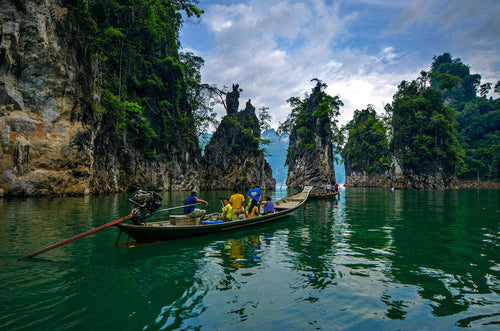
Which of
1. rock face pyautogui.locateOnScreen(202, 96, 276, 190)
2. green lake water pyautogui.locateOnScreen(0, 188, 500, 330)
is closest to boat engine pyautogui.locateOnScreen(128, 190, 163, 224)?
green lake water pyautogui.locateOnScreen(0, 188, 500, 330)

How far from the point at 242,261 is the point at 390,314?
125 inches

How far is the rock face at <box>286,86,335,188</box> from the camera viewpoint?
5319 centimetres

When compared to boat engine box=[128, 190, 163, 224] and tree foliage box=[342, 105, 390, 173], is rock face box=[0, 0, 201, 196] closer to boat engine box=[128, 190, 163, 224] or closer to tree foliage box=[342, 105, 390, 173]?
boat engine box=[128, 190, 163, 224]

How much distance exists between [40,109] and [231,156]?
3271cm

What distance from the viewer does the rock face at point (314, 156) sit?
53.2 meters

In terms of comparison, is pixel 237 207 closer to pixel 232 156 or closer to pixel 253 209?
pixel 253 209

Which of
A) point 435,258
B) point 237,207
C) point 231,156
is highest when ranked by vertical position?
point 231,156

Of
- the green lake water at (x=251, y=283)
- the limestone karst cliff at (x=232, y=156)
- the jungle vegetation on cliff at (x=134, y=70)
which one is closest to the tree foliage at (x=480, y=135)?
the limestone karst cliff at (x=232, y=156)

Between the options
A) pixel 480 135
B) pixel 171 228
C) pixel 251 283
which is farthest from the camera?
pixel 480 135

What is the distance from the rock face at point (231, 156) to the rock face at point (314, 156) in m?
11.4

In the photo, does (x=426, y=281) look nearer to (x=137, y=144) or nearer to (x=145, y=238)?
(x=145, y=238)

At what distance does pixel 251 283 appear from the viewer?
4629 mm

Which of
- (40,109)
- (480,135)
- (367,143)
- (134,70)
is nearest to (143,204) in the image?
(40,109)

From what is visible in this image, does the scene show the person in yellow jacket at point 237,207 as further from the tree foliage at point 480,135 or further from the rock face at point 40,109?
the tree foliage at point 480,135
